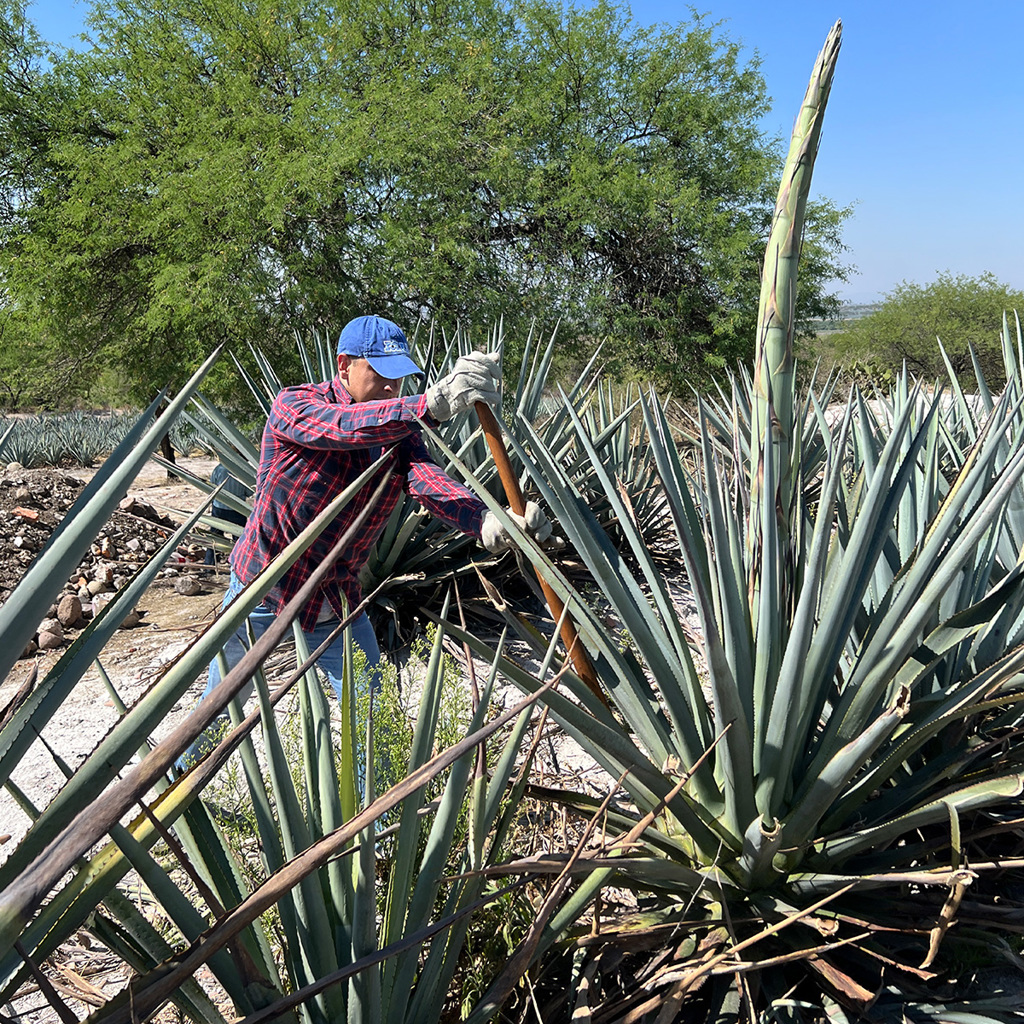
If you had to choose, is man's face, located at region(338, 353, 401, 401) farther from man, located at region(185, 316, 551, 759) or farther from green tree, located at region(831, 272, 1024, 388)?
green tree, located at region(831, 272, 1024, 388)

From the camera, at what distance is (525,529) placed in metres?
2.06

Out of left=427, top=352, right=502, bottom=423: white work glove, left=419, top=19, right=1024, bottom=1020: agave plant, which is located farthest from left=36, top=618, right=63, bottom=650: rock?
left=419, top=19, right=1024, bottom=1020: agave plant

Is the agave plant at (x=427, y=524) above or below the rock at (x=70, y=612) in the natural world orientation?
above

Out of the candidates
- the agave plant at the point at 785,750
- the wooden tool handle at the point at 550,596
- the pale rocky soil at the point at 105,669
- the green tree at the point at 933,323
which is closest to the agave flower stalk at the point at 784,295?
the agave plant at the point at 785,750

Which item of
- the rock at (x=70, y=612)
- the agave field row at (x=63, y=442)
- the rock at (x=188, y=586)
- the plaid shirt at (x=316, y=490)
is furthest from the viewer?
the agave field row at (x=63, y=442)

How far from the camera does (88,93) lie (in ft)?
43.9

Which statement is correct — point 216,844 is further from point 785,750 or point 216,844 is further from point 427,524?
point 427,524

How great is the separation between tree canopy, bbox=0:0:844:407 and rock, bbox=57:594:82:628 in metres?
7.81

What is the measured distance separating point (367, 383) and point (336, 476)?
0.34m

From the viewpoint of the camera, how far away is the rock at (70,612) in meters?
4.95

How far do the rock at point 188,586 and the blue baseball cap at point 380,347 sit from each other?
10.7 ft

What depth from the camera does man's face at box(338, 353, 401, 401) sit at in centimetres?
280

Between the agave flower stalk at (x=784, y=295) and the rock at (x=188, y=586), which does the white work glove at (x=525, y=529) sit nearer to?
the agave flower stalk at (x=784, y=295)

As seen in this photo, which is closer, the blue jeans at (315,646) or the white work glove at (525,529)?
the white work glove at (525,529)
